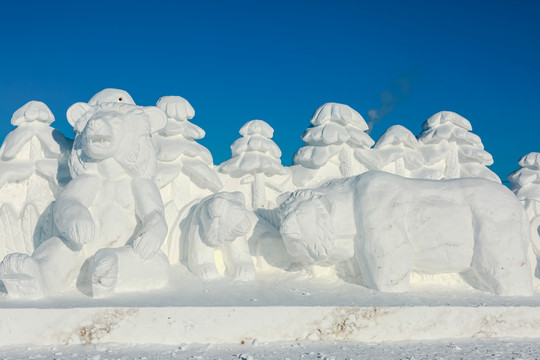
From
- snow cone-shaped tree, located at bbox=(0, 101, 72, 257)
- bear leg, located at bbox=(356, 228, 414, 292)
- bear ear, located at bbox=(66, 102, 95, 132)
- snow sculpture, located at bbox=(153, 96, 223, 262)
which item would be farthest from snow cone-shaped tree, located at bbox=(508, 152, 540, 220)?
snow cone-shaped tree, located at bbox=(0, 101, 72, 257)

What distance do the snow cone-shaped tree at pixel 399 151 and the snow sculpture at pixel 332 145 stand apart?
0.22m

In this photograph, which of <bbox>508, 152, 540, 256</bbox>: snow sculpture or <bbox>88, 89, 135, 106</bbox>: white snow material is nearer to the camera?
<bbox>88, 89, 135, 106</bbox>: white snow material

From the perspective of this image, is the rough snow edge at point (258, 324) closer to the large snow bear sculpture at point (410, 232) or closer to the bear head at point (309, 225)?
the large snow bear sculpture at point (410, 232)

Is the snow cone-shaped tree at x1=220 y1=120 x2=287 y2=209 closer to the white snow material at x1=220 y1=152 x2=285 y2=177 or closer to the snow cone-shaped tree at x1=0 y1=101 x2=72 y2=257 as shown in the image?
the white snow material at x1=220 y1=152 x2=285 y2=177

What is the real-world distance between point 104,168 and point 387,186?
6.32ft

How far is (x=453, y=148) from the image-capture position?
5449 mm

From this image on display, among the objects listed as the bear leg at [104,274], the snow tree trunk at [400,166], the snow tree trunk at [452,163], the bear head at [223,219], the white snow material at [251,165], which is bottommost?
the bear leg at [104,274]

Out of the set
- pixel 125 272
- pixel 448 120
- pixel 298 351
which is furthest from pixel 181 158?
pixel 448 120

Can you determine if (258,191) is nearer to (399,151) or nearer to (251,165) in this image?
(251,165)

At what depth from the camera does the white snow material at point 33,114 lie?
447 centimetres

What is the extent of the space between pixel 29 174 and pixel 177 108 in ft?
4.29

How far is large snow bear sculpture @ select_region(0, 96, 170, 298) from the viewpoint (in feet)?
10.6

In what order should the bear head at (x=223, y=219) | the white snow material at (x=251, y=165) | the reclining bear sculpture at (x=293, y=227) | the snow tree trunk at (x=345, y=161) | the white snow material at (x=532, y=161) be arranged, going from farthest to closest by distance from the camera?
1. the white snow material at (x=532, y=161)
2. the snow tree trunk at (x=345, y=161)
3. the white snow material at (x=251, y=165)
4. the bear head at (x=223, y=219)
5. the reclining bear sculpture at (x=293, y=227)

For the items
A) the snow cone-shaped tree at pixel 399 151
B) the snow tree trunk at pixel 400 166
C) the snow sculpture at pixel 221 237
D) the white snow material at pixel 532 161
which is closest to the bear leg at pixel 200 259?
the snow sculpture at pixel 221 237
